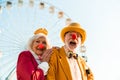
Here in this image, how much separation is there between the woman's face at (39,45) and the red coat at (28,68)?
13 cm

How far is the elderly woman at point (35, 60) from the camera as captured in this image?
5.80 metres

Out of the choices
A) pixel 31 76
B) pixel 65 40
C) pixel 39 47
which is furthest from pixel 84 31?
pixel 31 76

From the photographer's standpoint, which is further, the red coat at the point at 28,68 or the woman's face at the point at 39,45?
the woman's face at the point at 39,45

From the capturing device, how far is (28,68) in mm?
5980

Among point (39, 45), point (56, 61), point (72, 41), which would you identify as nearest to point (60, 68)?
point (56, 61)

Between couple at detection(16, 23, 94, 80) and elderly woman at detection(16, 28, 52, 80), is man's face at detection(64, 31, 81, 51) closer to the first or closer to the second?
couple at detection(16, 23, 94, 80)

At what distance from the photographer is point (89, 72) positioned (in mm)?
6258

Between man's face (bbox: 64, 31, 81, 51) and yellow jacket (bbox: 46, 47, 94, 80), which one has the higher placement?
man's face (bbox: 64, 31, 81, 51)

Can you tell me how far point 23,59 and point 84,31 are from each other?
1.15 m

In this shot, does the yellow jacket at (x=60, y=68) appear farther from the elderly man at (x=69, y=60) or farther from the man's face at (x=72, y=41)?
the man's face at (x=72, y=41)

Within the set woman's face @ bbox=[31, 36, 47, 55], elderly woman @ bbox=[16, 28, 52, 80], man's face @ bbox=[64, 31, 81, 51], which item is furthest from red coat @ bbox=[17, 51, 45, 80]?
man's face @ bbox=[64, 31, 81, 51]

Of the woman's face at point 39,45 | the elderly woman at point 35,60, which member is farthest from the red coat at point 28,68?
the woman's face at point 39,45

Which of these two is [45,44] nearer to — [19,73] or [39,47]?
[39,47]

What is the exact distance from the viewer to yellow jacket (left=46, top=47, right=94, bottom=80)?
19.1ft
